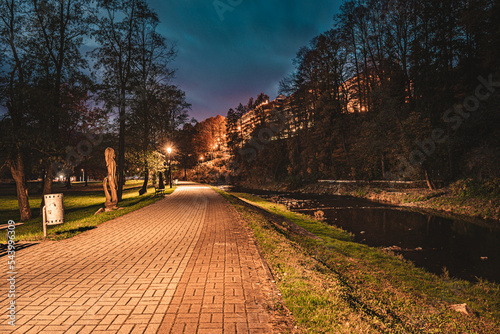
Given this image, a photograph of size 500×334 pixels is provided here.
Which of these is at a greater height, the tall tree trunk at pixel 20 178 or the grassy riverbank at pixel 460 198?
the tall tree trunk at pixel 20 178

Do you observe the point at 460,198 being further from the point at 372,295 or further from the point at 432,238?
the point at 372,295

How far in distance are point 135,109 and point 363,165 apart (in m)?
22.9

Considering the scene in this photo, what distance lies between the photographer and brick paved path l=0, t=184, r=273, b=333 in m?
3.06

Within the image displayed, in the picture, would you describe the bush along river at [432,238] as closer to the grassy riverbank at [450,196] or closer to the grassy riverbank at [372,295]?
the grassy riverbank at [372,295]

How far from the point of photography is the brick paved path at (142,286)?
10.0 feet

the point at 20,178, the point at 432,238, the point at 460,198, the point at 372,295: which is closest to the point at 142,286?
the point at 372,295

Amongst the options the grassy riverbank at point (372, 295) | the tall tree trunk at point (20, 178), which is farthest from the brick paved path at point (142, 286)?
the tall tree trunk at point (20, 178)

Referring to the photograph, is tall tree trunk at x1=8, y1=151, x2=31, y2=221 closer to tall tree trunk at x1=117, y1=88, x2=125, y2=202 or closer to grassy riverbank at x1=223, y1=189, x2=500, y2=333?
tall tree trunk at x1=117, y1=88, x2=125, y2=202

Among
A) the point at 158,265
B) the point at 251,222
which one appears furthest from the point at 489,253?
the point at 158,265

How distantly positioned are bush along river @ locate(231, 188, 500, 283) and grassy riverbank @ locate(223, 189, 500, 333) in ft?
3.15

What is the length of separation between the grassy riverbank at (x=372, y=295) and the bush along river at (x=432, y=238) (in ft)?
3.15

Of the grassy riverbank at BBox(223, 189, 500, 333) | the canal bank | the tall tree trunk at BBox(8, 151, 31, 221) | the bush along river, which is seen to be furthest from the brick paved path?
the canal bank

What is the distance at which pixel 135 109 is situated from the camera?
21578mm

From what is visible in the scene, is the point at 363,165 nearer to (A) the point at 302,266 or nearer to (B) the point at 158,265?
(A) the point at 302,266
